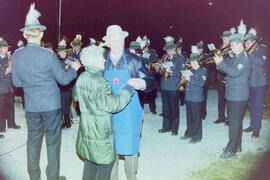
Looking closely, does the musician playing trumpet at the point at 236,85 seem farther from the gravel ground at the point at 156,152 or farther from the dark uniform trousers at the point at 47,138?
the dark uniform trousers at the point at 47,138

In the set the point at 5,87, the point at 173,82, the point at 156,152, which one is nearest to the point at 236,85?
the point at 173,82

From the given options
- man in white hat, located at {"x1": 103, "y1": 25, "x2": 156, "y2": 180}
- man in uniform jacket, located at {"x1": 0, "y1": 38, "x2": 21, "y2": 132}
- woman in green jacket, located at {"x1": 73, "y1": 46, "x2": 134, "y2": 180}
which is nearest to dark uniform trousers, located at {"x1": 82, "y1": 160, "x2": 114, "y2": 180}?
woman in green jacket, located at {"x1": 73, "y1": 46, "x2": 134, "y2": 180}

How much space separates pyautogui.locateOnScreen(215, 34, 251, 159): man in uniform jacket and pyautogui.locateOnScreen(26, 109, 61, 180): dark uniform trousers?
10.9 feet

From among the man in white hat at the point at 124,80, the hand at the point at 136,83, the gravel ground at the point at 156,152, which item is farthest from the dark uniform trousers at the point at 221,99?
the hand at the point at 136,83

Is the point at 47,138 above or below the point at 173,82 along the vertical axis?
below

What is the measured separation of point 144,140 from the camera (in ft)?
22.2

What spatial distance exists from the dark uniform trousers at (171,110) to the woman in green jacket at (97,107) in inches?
154

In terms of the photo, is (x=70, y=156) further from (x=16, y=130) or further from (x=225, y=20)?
(x=225, y=20)

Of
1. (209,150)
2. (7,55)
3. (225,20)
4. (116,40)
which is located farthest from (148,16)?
(116,40)

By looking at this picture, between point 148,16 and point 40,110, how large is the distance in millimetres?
20230

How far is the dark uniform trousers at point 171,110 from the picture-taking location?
717 centimetres

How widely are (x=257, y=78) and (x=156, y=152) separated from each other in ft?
11.1

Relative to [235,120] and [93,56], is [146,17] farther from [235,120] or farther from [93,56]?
[93,56]

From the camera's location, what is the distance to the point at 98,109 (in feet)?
10.9
